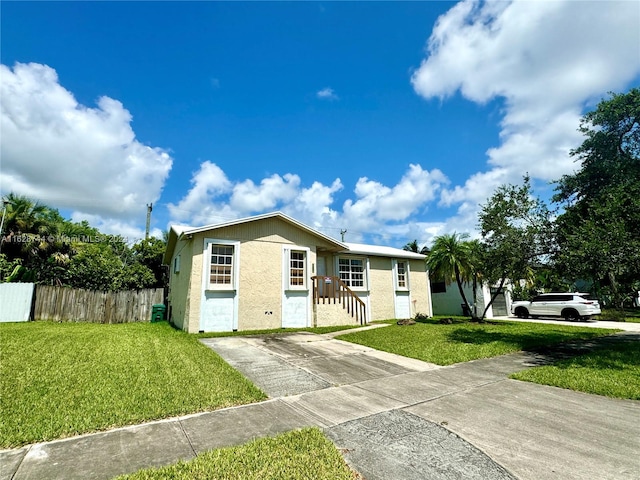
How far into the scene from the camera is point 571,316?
18406mm

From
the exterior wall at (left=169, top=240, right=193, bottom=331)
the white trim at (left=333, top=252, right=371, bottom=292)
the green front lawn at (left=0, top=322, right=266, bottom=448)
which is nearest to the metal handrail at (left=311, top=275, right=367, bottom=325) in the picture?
the white trim at (left=333, top=252, right=371, bottom=292)

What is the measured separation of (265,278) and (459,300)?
15.2 meters

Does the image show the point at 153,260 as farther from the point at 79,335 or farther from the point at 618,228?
the point at 618,228

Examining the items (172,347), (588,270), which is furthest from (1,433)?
(588,270)

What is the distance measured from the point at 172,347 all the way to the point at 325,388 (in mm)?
5124

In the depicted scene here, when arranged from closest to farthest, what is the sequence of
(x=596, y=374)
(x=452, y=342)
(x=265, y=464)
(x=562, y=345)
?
(x=265, y=464) → (x=596, y=374) → (x=562, y=345) → (x=452, y=342)

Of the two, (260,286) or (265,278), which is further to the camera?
(265,278)

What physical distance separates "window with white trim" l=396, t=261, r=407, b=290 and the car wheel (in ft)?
32.3

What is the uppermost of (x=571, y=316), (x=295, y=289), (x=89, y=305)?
(x=295, y=289)

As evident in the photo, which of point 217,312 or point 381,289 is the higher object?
point 381,289

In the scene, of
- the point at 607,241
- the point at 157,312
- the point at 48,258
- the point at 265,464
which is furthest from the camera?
the point at 48,258

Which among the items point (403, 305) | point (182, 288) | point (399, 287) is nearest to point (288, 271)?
point (182, 288)

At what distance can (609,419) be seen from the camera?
156 inches

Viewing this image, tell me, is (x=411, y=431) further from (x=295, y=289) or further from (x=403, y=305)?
(x=403, y=305)
